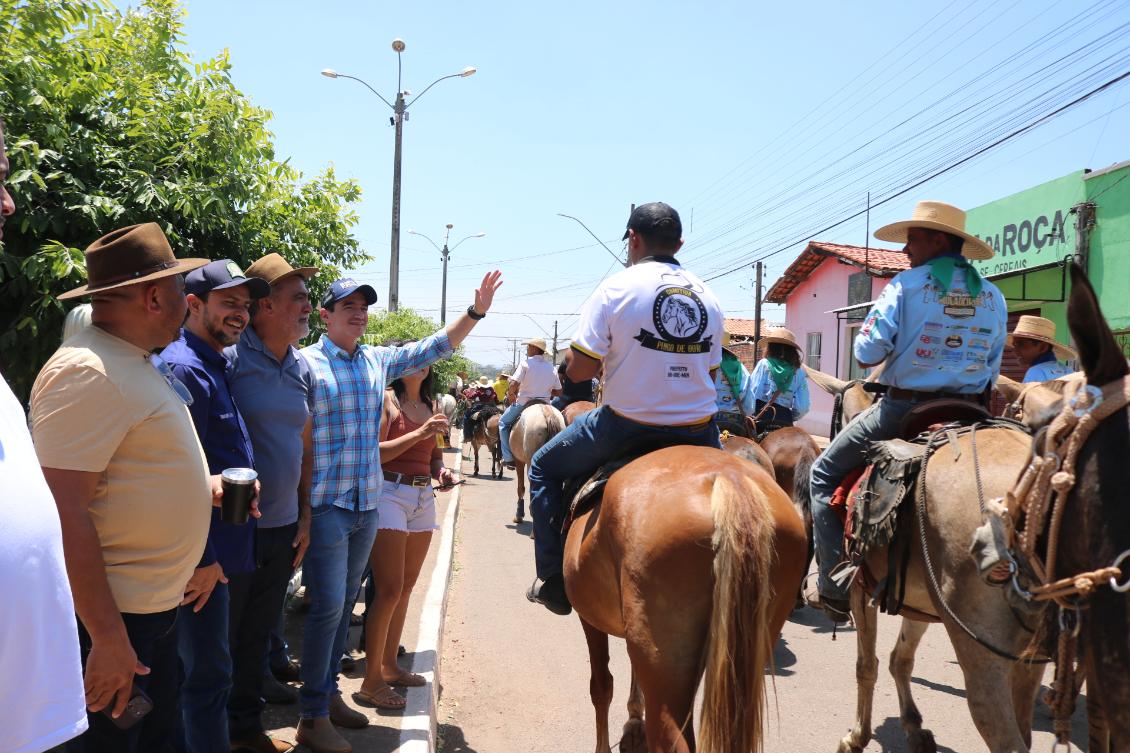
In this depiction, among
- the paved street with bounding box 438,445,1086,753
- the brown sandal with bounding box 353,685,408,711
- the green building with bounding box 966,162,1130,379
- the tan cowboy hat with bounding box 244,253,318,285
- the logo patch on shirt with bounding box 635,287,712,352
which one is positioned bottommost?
the paved street with bounding box 438,445,1086,753

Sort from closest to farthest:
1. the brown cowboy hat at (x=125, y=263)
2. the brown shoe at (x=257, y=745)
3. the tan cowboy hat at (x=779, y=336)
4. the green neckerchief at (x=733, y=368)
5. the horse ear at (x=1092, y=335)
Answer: the horse ear at (x=1092, y=335)
the brown cowboy hat at (x=125, y=263)
the brown shoe at (x=257, y=745)
the green neckerchief at (x=733, y=368)
the tan cowboy hat at (x=779, y=336)

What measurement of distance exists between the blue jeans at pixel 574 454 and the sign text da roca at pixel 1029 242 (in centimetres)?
1557

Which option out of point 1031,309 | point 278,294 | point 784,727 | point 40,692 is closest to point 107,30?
point 278,294

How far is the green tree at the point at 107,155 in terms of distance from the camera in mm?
4348

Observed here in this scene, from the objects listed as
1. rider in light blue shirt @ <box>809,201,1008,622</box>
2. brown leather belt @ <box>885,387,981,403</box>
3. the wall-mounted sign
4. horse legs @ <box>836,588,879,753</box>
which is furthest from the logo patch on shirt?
the wall-mounted sign

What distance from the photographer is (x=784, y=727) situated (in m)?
5.09

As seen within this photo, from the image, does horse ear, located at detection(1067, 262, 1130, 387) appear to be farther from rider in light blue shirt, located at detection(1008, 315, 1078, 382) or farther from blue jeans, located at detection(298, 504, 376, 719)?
rider in light blue shirt, located at detection(1008, 315, 1078, 382)

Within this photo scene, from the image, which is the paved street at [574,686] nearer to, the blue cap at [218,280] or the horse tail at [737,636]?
the horse tail at [737,636]

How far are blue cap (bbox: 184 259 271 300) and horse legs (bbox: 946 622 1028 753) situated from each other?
354 cm

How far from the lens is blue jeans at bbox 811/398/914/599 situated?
14.6ft

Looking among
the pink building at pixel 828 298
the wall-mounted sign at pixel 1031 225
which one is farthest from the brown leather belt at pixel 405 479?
the pink building at pixel 828 298

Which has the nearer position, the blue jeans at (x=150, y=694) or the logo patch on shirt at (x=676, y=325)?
the blue jeans at (x=150, y=694)

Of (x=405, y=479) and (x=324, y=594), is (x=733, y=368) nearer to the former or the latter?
(x=405, y=479)

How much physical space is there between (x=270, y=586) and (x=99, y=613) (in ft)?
5.91
